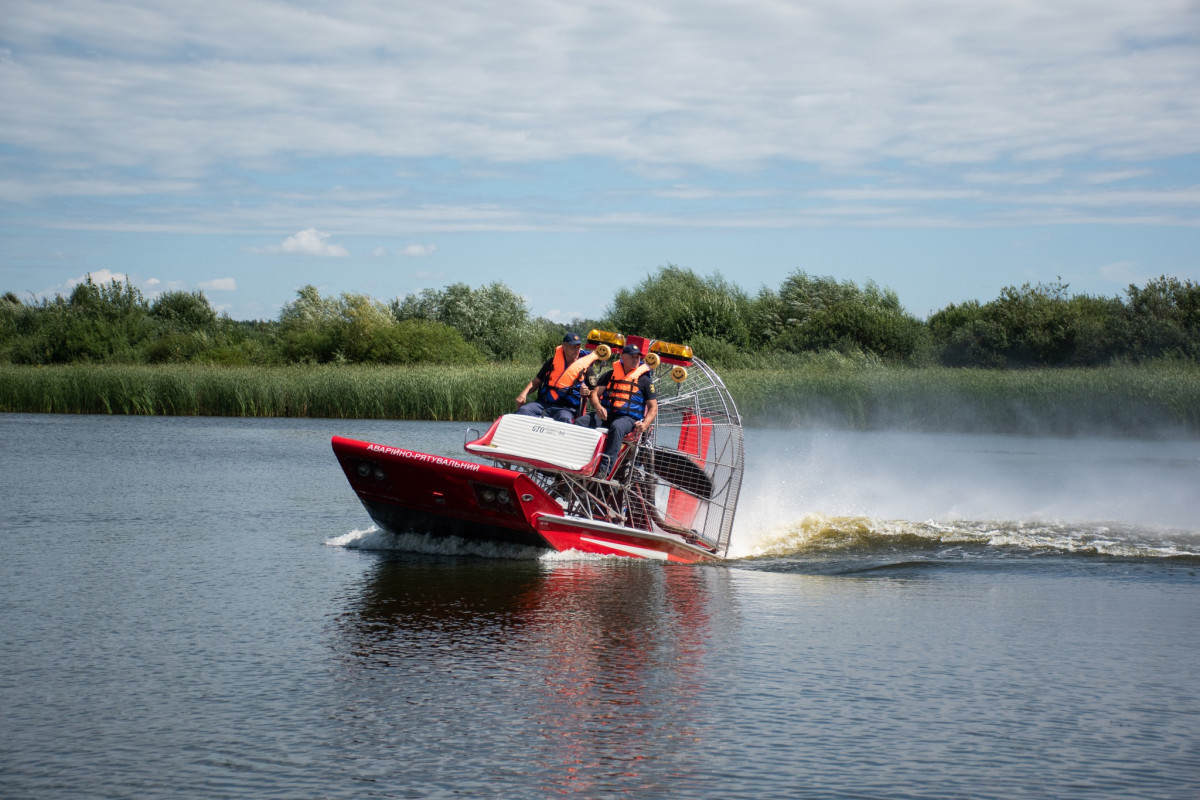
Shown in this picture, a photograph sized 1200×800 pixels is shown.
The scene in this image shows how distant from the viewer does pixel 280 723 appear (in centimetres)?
712

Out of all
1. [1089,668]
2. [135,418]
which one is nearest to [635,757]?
[1089,668]

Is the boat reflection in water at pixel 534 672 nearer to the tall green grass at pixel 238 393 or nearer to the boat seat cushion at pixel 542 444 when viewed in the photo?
the boat seat cushion at pixel 542 444

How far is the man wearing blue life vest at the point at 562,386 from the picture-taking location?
13.5 metres

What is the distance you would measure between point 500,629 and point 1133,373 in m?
29.6

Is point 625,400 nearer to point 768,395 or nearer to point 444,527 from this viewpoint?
point 444,527

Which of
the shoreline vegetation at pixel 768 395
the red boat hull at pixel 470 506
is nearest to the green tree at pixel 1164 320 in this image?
the shoreline vegetation at pixel 768 395

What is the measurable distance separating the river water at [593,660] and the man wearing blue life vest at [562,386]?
1658mm

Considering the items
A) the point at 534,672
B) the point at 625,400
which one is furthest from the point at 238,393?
the point at 534,672

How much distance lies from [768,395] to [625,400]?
2339 centimetres

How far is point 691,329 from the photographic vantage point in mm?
60938

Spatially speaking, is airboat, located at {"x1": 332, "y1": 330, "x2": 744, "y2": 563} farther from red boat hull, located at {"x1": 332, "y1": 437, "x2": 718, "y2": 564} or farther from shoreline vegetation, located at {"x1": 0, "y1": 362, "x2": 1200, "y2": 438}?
shoreline vegetation, located at {"x1": 0, "y1": 362, "x2": 1200, "y2": 438}

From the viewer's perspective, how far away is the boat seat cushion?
12625mm

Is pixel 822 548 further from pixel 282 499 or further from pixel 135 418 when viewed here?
pixel 135 418

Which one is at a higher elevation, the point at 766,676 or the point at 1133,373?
the point at 1133,373
